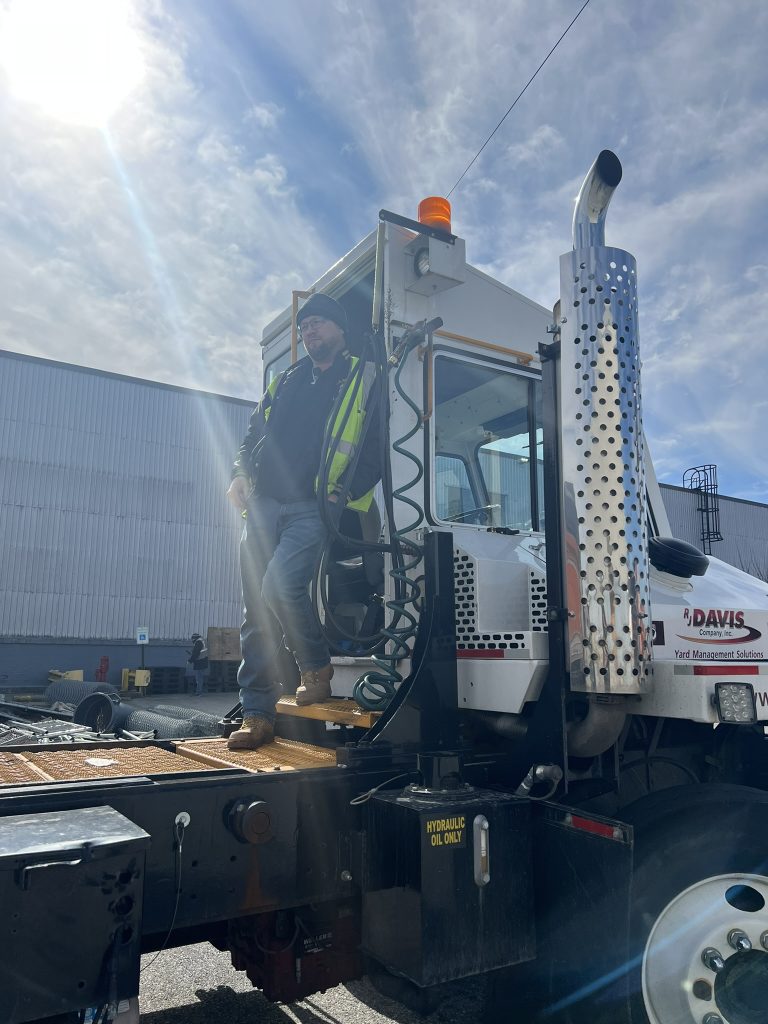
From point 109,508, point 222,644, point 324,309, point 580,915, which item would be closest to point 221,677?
point 222,644

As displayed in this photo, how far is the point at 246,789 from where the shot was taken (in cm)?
290

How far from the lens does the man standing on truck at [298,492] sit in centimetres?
390

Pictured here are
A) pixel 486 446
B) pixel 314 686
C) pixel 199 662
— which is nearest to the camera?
pixel 314 686

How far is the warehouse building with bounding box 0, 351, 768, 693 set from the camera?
23000mm

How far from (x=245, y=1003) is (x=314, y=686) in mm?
1624

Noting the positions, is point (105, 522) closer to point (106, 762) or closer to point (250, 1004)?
point (250, 1004)

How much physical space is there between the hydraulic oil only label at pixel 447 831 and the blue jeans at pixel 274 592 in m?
1.24

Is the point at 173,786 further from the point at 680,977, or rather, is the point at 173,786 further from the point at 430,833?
the point at 680,977

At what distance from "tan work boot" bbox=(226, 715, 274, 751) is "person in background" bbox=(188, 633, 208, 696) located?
62.9ft

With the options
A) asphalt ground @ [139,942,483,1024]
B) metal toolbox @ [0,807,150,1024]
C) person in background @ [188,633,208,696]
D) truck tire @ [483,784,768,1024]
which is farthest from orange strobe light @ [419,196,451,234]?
person in background @ [188,633,208,696]

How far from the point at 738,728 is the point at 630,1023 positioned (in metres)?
1.44

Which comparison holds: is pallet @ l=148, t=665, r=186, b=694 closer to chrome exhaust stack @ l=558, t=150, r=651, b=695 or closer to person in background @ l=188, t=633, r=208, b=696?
person in background @ l=188, t=633, r=208, b=696

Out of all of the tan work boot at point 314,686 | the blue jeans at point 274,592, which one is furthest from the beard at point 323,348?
the tan work boot at point 314,686

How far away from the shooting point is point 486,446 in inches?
182
